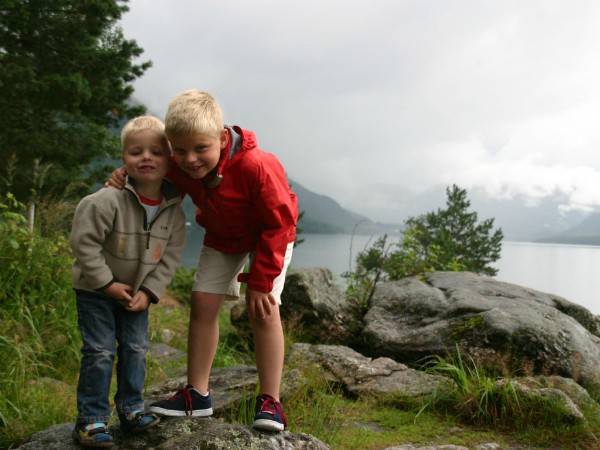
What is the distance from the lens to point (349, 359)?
14.3 feet

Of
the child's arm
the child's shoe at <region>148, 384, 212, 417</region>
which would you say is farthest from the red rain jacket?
the child's shoe at <region>148, 384, 212, 417</region>

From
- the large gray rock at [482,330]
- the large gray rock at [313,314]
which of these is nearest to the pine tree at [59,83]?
the large gray rock at [313,314]

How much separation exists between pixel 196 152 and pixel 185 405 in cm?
131

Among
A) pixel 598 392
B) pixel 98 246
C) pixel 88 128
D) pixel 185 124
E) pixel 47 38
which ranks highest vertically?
pixel 47 38

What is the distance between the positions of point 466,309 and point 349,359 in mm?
1427

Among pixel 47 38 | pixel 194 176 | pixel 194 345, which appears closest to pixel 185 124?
pixel 194 176

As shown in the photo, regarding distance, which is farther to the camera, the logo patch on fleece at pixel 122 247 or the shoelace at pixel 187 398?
the shoelace at pixel 187 398

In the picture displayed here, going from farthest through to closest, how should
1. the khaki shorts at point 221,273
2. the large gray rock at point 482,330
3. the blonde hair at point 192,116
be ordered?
the large gray rock at point 482,330 < the khaki shorts at point 221,273 < the blonde hair at point 192,116

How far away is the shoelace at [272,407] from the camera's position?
2.45 m

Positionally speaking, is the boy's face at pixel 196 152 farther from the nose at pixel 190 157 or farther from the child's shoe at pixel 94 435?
the child's shoe at pixel 94 435

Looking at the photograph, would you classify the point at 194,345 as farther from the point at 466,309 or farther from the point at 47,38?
the point at 47,38

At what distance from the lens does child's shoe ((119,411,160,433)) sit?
237cm

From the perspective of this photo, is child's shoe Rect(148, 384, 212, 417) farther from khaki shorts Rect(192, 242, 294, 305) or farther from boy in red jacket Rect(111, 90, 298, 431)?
khaki shorts Rect(192, 242, 294, 305)

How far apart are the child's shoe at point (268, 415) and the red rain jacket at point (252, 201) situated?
1.93 feet
